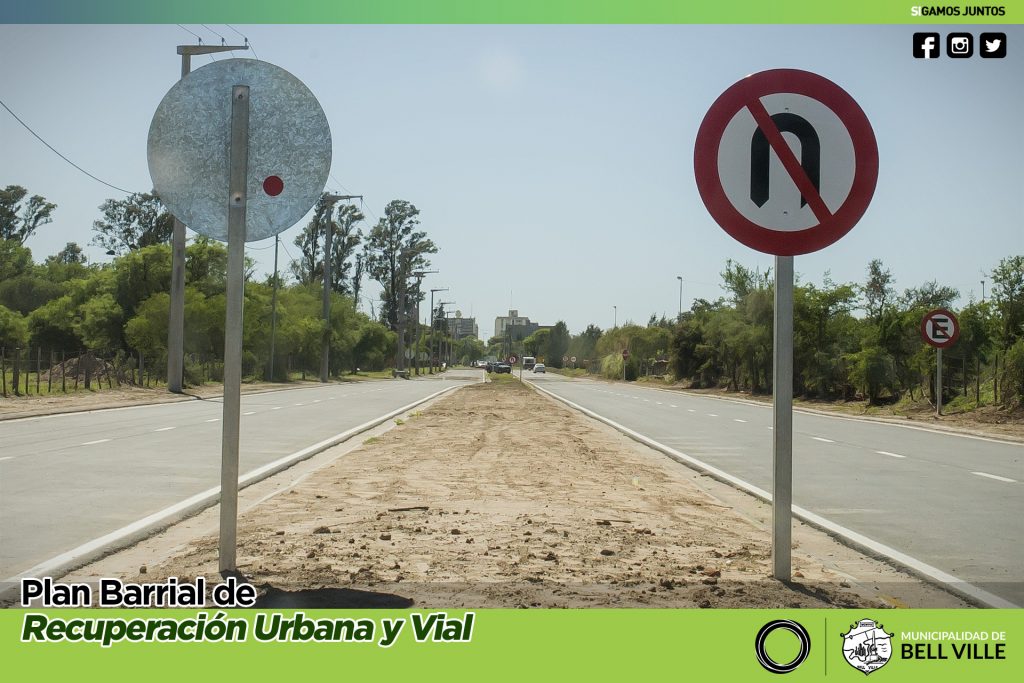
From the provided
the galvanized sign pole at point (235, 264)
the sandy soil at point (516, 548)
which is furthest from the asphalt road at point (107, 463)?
the galvanized sign pole at point (235, 264)

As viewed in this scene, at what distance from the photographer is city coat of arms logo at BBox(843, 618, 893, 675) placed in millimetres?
3084

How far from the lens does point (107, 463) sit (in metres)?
13.3

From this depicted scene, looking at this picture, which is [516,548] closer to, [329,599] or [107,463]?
[329,599]

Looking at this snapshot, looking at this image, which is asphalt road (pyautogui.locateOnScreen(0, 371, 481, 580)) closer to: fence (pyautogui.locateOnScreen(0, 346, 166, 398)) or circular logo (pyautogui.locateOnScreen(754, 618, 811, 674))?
circular logo (pyautogui.locateOnScreen(754, 618, 811, 674))

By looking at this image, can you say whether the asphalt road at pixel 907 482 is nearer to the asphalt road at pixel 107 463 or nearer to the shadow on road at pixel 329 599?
the shadow on road at pixel 329 599

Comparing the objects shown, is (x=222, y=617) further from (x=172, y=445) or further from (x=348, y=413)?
(x=348, y=413)

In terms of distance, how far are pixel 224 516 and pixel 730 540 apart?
3.82 meters

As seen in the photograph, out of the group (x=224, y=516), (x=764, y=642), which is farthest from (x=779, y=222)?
(x=224, y=516)

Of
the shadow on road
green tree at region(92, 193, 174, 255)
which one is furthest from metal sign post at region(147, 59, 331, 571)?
green tree at region(92, 193, 174, 255)

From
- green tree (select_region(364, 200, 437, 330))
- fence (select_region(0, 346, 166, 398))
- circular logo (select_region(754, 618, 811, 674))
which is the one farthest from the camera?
green tree (select_region(364, 200, 437, 330))

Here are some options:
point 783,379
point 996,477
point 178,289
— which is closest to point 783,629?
point 783,379

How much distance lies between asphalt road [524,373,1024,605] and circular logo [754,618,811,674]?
321 centimetres

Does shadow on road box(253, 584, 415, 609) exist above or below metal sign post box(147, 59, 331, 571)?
below

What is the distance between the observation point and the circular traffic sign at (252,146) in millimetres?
5477
